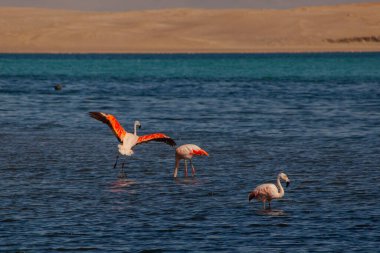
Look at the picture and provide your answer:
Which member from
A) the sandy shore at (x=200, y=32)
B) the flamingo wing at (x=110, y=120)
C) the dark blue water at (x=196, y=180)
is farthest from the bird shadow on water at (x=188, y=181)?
the sandy shore at (x=200, y=32)

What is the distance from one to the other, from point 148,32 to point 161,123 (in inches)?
5495

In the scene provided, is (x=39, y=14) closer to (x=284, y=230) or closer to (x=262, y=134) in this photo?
(x=262, y=134)

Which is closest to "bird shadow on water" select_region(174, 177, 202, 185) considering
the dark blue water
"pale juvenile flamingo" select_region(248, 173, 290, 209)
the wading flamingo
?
the dark blue water

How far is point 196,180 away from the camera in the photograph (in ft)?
70.9

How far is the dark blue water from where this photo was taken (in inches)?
616

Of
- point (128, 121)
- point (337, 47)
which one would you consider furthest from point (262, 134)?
point (337, 47)

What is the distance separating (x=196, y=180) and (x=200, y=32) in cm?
15259

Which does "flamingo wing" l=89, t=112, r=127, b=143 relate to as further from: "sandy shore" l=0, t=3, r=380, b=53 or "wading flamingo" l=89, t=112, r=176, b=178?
"sandy shore" l=0, t=3, r=380, b=53

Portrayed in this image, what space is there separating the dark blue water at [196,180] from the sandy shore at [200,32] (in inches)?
4554

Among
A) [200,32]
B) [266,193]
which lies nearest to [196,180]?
[266,193]

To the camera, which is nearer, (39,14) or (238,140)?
(238,140)

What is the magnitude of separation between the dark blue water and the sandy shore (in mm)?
115677

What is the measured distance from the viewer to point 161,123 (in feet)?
116

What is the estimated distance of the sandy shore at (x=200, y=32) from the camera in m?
160
